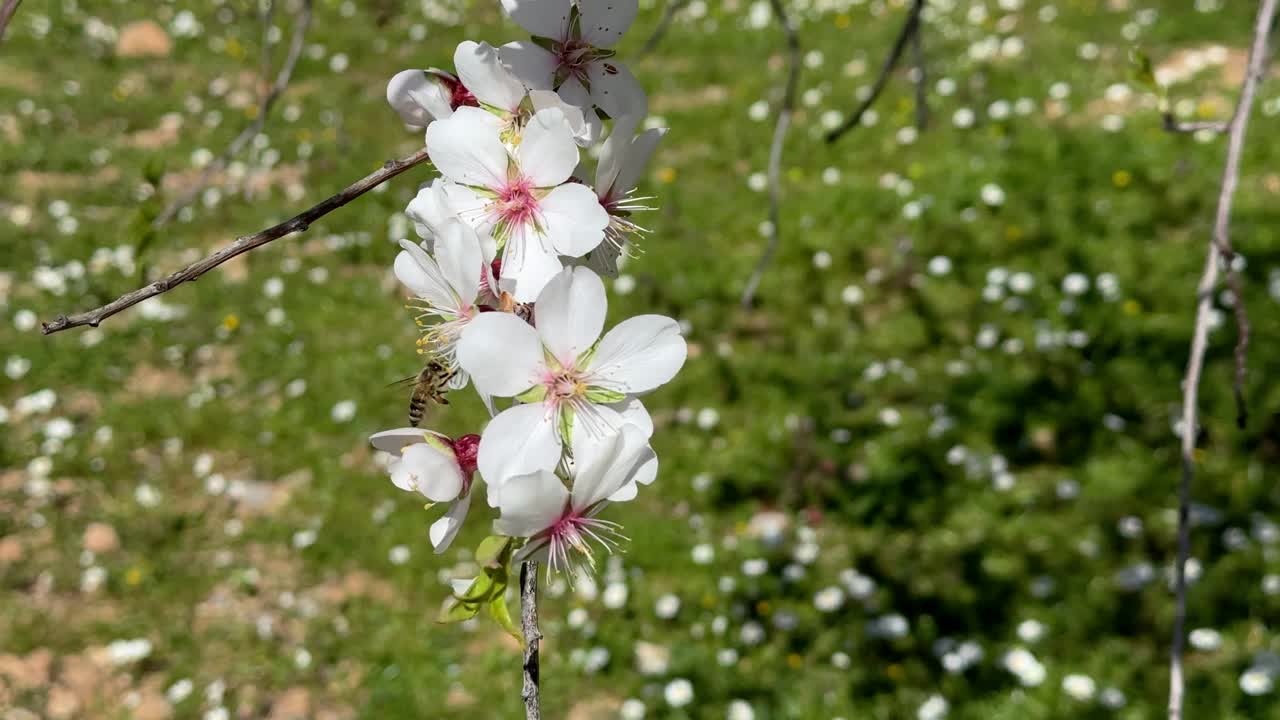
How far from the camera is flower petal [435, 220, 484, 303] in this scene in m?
0.83

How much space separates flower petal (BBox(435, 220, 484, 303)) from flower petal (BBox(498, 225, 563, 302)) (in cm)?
3

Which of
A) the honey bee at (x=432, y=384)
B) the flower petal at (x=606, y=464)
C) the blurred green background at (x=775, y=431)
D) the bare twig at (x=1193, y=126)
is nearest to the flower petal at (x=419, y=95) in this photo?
the honey bee at (x=432, y=384)

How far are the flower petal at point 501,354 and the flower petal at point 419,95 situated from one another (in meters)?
0.26

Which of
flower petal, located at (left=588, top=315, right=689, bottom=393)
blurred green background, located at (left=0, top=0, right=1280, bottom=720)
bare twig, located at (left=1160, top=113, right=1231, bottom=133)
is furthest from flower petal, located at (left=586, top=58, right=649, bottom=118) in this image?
bare twig, located at (left=1160, top=113, right=1231, bottom=133)

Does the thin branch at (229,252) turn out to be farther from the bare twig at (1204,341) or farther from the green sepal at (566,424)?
the bare twig at (1204,341)

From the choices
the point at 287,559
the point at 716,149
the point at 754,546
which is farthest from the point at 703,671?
the point at 716,149

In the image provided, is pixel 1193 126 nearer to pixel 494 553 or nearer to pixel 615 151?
pixel 615 151

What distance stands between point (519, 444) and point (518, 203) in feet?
0.72

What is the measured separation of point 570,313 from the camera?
0.85 meters

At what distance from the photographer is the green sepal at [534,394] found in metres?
0.84

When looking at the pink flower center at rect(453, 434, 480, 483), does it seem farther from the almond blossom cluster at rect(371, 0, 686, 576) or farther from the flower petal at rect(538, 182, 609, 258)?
the flower petal at rect(538, 182, 609, 258)

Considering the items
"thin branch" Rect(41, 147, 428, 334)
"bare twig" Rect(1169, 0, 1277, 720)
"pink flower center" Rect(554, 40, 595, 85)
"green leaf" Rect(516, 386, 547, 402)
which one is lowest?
"bare twig" Rect(1169, 0, 1277, 720)

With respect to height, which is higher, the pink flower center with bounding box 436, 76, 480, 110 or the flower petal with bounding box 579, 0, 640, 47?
the flower petal with bounding box 579, 0, 640, 47

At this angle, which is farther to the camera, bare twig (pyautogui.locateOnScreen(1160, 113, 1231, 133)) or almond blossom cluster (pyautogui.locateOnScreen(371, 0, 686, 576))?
bare twig (pyautogui.locateOnScreen(1160, 113, 1231, 133))
